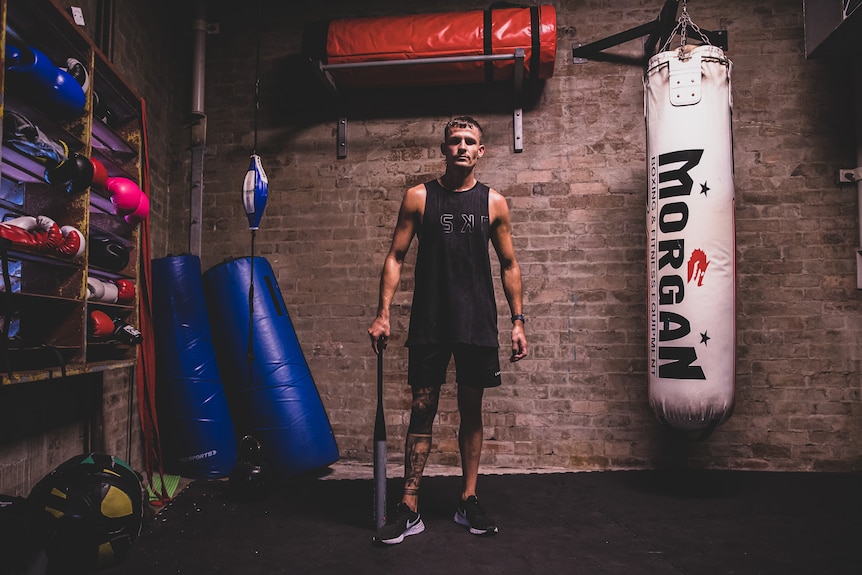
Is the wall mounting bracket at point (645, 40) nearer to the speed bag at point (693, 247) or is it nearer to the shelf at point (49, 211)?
the speed bag at point (693, 247)

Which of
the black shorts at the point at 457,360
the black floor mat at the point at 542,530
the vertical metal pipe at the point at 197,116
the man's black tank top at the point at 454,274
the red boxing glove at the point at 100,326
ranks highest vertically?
the vertical metal pipe at the point at 197,116

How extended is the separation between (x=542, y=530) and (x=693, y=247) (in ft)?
4.68

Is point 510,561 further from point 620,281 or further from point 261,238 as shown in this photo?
point 261,238

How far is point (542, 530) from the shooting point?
85.5 inches

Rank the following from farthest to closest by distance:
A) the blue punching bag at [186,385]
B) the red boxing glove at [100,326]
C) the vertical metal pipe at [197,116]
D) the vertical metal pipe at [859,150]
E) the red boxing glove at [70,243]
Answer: the vertical metal pipe at [197,116] → the vertical metal pipe at [859,150] → the blue punching bag at [186,385] → the red boxing glove at [100,326] → the red boxing glove at [70,243]

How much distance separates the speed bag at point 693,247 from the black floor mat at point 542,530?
0.45 m

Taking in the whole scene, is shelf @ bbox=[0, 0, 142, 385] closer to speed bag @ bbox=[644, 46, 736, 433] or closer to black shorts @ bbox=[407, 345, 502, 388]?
black shorts @ bbox=[407, 345, 502, 388]

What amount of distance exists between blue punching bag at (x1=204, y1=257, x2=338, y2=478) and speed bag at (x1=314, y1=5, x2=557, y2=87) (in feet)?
→ 4.41

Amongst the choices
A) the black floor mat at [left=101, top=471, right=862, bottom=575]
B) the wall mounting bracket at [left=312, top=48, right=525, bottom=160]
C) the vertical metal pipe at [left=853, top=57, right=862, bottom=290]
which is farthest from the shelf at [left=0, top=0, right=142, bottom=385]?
the vertical metal pipe at [left=853, top=57, right=862, bottom=290]

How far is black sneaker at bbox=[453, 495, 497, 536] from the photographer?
2.11 metres

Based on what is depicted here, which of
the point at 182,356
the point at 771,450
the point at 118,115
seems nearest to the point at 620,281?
the point at 771,450

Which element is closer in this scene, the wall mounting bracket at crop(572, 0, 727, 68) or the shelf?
the shelf

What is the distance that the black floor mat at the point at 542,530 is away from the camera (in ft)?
6.11

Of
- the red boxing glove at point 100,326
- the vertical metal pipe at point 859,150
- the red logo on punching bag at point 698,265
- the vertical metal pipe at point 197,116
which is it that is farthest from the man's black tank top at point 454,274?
the vertical metal pipe at point 859,150
